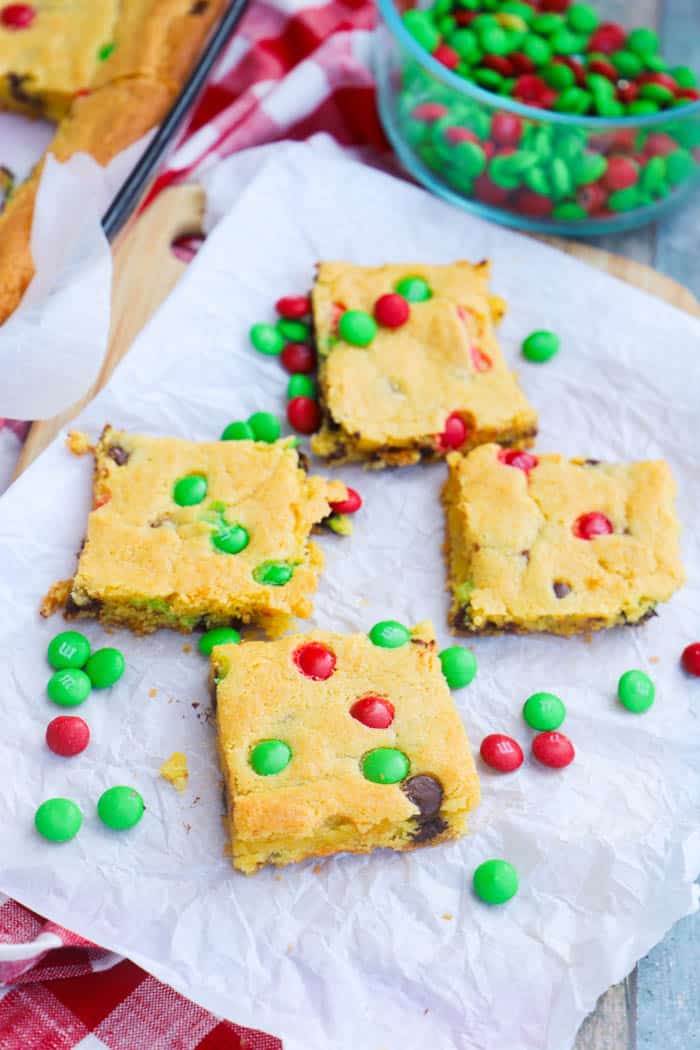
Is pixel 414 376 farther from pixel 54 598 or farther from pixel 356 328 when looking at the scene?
pixel 54 598

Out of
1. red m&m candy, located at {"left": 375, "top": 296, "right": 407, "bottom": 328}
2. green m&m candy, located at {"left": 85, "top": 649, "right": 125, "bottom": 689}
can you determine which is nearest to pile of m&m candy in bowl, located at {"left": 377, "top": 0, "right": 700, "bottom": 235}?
red m&m candy, located at {"left": 375, "top": 296, "right": 407, "bottom": 328}

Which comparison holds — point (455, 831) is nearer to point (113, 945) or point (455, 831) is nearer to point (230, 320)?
point (113, 945)

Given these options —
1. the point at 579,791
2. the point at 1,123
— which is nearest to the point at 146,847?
the point at 579,791

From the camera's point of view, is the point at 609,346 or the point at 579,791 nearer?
the point at 579,791

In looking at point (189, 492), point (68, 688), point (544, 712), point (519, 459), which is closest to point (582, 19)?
point (519, 459)

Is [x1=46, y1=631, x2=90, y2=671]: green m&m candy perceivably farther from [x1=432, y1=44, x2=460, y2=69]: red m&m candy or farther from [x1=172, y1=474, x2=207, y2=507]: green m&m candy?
[x1=432, y1=44, x2=460, y2=69]: red m&m candy

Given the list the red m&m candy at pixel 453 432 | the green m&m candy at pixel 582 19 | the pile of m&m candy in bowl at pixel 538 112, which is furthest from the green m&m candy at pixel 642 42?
the red m&m candy at pixel 453 432
